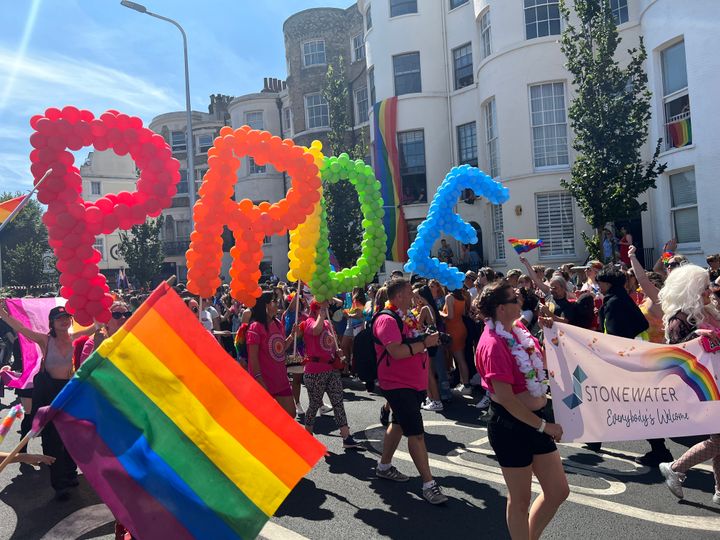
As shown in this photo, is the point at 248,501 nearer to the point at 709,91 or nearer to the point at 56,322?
the point at 56,322

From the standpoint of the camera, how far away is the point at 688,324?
501 centimetres

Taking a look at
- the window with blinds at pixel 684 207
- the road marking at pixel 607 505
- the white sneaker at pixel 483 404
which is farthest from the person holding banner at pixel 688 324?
the window with blinds at pixel 684 207

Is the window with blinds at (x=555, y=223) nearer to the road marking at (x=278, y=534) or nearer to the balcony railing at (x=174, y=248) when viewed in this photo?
the road marking at (x=278, y=534)

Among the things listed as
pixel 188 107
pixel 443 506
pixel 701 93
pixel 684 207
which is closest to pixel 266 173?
pixel 188 107

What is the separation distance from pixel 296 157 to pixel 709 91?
11887 mm

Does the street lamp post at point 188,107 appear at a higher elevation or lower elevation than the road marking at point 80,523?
higher

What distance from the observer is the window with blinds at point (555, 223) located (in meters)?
18.6

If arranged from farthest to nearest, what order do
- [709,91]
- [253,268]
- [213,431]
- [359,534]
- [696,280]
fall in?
1. [709,91]
2. [253,268]
3. [696,280]
4. [359,534]
5. [213,431]

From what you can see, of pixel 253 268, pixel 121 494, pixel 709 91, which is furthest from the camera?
pixel 709 91

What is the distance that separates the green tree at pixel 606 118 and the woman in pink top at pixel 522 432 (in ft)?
38.1

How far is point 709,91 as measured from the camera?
14.3 metres

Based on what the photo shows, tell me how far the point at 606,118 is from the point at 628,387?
34.4 feet

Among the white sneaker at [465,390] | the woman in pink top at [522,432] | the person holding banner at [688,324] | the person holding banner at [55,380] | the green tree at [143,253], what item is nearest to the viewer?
the woman in pink top at [522,432]

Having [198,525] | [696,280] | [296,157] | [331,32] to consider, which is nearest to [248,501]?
[198,525]
